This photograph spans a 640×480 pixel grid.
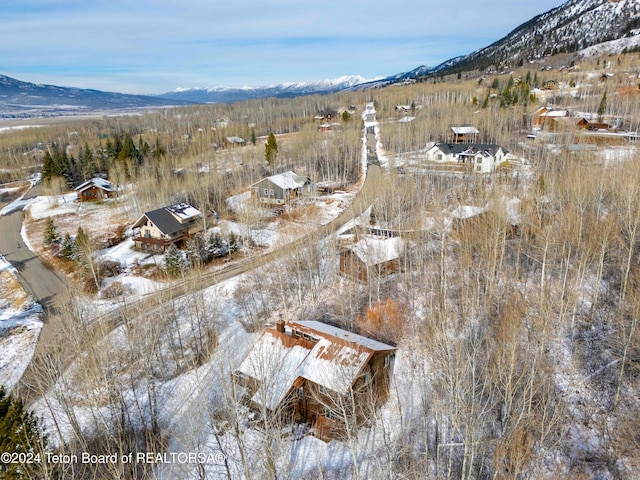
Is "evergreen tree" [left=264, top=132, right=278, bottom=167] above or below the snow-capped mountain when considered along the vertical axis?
below

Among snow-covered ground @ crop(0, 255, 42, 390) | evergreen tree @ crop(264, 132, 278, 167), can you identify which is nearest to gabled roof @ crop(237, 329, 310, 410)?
snow-covered ground @ crop(0, 255, 42, 390)

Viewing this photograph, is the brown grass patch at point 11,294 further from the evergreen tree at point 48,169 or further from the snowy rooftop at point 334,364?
the evergreen tree at point 48,169

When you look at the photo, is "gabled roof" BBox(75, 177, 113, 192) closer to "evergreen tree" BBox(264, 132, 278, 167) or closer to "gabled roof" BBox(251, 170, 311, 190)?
"evergreen tree" BBox(264, 132, 278, 167)

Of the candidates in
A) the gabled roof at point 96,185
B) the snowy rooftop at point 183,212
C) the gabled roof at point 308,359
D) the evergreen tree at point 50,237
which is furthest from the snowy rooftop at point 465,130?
the evergreen tree at point 50,237

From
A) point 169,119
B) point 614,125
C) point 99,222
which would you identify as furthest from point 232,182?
point 169,119

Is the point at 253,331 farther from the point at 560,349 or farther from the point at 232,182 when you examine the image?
the point at 232,182
